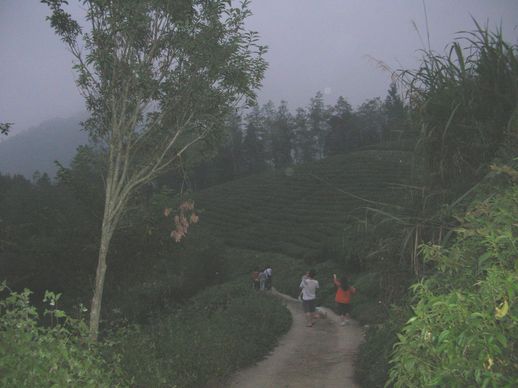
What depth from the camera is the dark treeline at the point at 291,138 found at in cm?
10719

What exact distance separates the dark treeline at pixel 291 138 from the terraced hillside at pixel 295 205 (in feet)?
83.1

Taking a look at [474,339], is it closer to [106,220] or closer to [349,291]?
[106,220]

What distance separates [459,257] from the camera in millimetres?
3053

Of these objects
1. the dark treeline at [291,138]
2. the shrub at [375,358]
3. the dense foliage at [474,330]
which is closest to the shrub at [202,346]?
the shrub at [375,358]

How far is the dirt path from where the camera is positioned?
8.05 m

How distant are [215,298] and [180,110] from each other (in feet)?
22.1

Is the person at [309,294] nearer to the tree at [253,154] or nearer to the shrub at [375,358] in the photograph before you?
the shrub at [375,358]

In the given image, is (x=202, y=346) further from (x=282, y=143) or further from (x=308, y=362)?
(x=282, y=143)

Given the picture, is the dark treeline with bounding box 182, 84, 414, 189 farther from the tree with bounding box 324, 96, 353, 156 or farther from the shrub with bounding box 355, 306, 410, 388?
the shrub with bounding box 355, 306, 410, 388

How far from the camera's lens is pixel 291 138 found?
124 meters

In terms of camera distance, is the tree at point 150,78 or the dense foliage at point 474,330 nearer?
the dense foliage at point 474,330

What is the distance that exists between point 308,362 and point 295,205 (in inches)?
1793

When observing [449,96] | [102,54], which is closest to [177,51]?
[102,54]

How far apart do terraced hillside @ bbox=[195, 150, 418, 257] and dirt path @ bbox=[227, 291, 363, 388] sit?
18.1 meters
